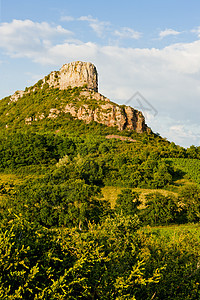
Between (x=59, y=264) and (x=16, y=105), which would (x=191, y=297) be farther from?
(x=16, y=105)

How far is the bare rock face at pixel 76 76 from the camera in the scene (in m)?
155

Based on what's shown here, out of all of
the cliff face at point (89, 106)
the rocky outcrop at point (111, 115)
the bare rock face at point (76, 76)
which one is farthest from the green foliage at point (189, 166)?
the bare rock face at point (76, 76)

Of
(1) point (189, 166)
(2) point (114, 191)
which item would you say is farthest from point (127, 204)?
(1) point (189, 166)

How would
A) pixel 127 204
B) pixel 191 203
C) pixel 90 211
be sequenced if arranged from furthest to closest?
pixel 191 203
pixel 127 204
pixel 90 211

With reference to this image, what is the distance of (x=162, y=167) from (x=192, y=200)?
2425 cm

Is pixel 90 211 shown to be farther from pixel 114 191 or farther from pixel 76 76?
pixel 76 76

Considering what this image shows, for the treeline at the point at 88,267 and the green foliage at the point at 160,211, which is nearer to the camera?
the treeline at the point at 88,267

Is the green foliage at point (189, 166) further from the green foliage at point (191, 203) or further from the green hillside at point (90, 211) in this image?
the green foliage at point (191, 203)

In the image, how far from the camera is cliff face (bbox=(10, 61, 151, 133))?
127938 mm

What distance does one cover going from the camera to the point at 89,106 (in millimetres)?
132750

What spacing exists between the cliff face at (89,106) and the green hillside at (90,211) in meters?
1.94

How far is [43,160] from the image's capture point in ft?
317

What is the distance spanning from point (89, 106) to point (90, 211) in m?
91.0

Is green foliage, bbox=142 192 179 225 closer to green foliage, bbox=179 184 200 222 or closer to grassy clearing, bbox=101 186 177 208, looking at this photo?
green foliage, bbox=179 184 200 222
